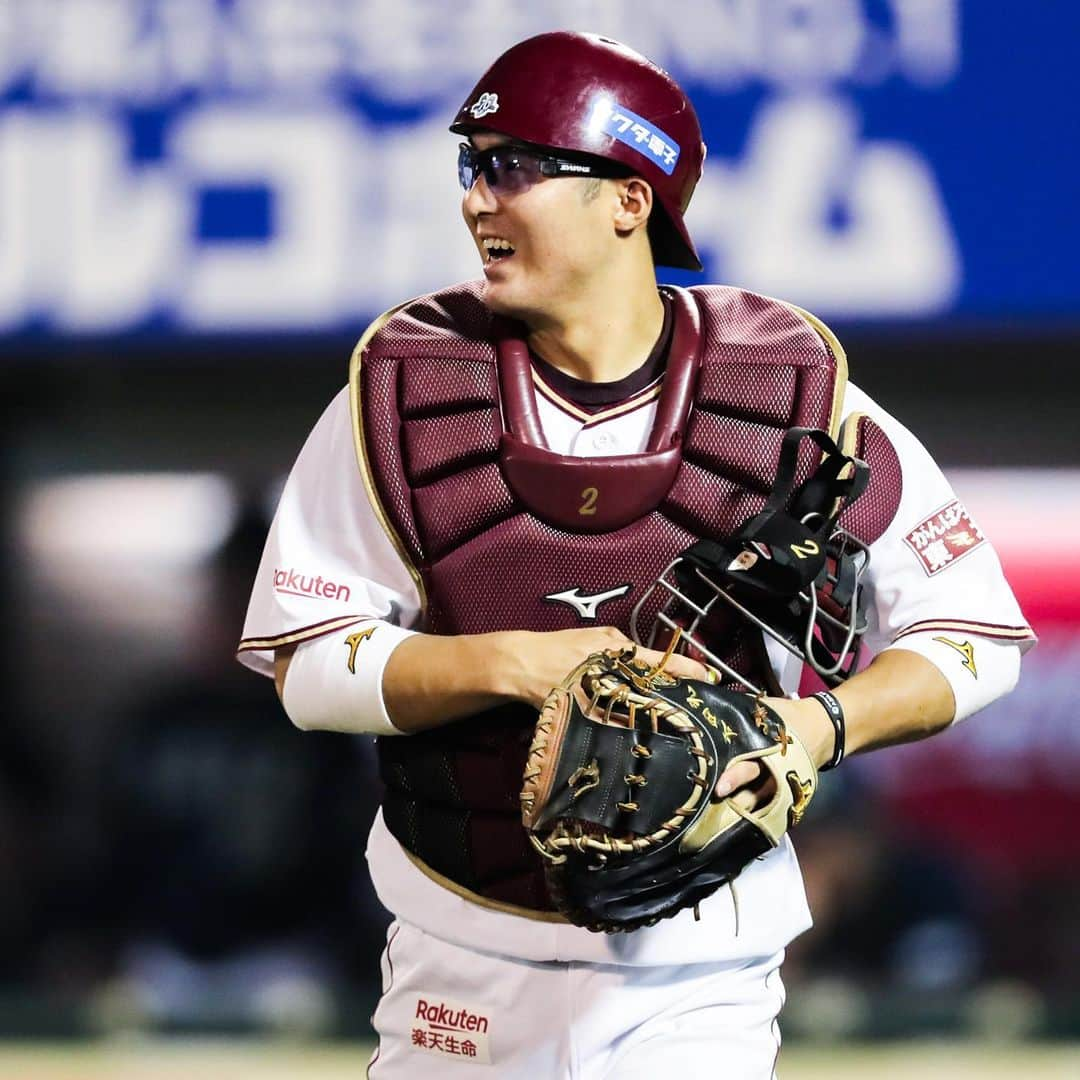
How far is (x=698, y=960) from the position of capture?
2338 mm

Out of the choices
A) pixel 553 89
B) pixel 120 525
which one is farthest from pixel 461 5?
pixel 553 89

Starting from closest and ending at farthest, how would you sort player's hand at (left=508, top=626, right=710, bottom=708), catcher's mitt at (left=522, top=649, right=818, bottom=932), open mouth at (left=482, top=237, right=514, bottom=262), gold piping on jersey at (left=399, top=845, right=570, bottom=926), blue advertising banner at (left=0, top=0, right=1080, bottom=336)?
catcher's mitt at (left=522, top=649, right=818, bottom=932) → player's hand at (left=508, top=626, right=710, bottom=708) → gold piping on jersey at (left=399, top=845, right=570, bottom=926) → open mouth at (left=482, top=237, right=514, bottom=262) → blue advertising banner at (left=0, top=0, right=1080, bottom=336)

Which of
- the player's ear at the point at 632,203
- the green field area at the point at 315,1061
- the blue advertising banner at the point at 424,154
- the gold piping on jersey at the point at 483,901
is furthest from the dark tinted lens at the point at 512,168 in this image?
the green field area at the point at 315,1061

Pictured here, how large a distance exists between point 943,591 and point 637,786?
0.59 m

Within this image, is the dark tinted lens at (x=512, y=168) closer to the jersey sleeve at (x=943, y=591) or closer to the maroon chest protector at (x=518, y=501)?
the maroon chest protector at (x=518, y=501)

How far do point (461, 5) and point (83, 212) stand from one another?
117 cm

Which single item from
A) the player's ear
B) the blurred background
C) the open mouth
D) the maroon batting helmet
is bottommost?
the blurred background

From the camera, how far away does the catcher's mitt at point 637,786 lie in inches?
83.0

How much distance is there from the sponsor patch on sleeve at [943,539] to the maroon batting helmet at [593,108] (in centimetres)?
52

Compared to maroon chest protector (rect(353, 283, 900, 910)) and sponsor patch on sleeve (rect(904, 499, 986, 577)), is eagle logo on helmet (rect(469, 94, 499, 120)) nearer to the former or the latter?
maroon chest protector (rect(353, 283, 900, 910))

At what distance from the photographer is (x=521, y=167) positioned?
2.45 metres

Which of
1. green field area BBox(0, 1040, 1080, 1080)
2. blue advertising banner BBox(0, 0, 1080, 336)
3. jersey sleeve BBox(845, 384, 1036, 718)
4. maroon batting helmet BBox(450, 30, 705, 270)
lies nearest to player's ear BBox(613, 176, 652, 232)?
maroon batting helmet BBox(450, 30, 705, 270)

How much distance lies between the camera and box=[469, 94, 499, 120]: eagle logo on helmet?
8.07 feet

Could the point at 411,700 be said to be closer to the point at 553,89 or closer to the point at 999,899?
the point at 553,89
